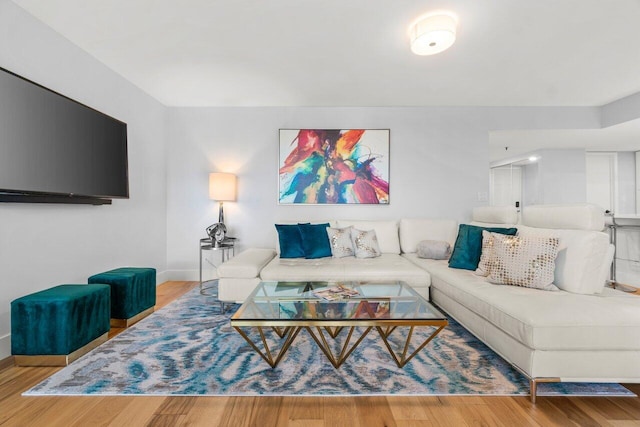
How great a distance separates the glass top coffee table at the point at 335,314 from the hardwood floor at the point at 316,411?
313 mm

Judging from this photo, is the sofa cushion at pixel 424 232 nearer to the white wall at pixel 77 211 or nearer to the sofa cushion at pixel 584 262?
the sofa cushion at pixel 584 262

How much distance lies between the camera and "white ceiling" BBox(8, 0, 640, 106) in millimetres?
2166

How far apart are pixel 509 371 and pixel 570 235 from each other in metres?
1.08

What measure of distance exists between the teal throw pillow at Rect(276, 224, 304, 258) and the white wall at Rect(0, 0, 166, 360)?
5.63ft

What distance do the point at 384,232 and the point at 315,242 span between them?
36.6 inches

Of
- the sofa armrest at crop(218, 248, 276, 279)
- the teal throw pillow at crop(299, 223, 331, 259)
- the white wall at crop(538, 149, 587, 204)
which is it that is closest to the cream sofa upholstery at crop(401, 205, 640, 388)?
the teal throw pillow at crop(299, 223, 331, 259)

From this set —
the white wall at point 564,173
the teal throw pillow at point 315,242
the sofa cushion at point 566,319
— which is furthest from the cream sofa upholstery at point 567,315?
the white wall at point 564,173

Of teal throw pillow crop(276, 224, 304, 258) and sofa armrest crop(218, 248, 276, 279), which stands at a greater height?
teal throw pillow crop(276, 224, 304, 258)

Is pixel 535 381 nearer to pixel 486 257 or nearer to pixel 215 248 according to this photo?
pixel 486 257

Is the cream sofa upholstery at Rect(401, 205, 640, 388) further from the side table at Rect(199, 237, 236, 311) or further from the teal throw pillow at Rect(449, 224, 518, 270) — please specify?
the side table at Rect(199, 237, 236, 311)

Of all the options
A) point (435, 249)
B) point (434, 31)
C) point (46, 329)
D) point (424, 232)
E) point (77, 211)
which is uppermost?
point (434, 31)

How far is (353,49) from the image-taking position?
2.70 m

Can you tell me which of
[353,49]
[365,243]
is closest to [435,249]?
[365,243]

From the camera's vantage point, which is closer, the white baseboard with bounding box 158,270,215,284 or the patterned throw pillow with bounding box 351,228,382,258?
the patterned throw pillow with bounding box 351,228,382,258
